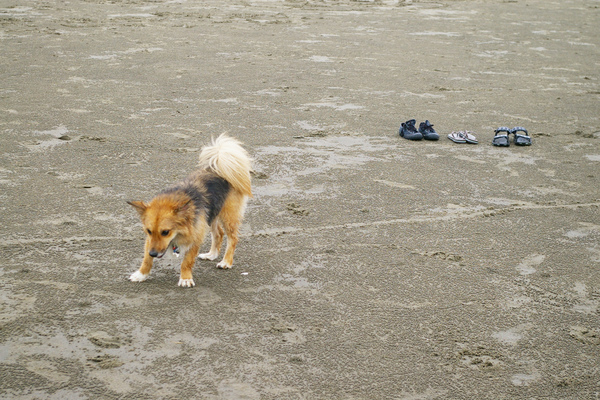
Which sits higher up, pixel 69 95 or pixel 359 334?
pixel 69 95

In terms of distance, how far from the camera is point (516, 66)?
38.9 ft

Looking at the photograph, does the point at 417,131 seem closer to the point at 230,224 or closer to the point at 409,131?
the point at 409,131

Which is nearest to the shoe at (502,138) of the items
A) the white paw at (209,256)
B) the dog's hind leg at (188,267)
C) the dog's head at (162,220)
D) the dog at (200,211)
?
the dog at (200,211)

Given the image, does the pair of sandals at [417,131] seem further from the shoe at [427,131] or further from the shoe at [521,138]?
the shoe at [521,138]

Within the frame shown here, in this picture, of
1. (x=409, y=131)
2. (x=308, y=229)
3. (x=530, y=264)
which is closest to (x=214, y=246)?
(x=308, y=229)

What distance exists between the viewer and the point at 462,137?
7.81 m

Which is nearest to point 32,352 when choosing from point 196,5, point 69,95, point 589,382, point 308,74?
point 589,382

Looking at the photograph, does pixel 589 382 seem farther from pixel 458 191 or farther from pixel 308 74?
pixel 308 74

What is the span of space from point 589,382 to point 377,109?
19.3ft

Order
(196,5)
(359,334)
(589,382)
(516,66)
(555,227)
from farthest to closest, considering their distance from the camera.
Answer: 1. (196,5)
2. (516,66)
3. (555,227)
4. (359,334)
5. (589,382)

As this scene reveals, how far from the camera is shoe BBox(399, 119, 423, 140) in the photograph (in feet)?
25.5

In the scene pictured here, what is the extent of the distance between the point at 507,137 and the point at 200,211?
4736mm

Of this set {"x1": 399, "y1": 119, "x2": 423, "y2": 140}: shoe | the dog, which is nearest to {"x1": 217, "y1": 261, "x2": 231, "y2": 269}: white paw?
the dog

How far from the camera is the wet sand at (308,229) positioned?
11.8 ft
